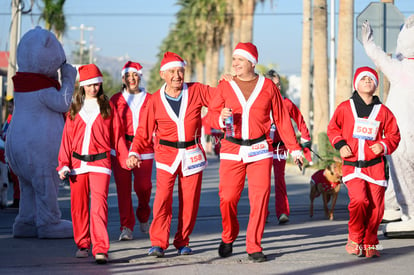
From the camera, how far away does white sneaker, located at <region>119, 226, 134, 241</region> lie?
36.2 ft

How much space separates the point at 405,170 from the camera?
11.0m

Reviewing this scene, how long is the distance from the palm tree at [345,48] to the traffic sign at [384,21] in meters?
8.30

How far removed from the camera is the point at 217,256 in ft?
31.1

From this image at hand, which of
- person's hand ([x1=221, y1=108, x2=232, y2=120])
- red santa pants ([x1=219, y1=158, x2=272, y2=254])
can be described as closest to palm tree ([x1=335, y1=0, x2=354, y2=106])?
red santa pants ([x1=219, y1=158, x2=272, y2=254])

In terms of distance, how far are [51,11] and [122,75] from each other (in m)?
36.8

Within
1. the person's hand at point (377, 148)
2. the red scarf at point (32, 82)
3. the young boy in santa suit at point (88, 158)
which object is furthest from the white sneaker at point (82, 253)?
the person's hand at point (377, 148)

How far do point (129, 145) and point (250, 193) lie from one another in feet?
8.71

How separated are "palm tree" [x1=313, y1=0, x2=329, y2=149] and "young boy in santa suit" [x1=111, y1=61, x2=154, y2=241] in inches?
712

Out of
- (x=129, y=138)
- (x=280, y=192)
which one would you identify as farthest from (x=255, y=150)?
(x=280, y=192)

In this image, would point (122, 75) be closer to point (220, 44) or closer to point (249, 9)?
point (249, 9)

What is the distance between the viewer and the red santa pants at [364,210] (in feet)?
30.9

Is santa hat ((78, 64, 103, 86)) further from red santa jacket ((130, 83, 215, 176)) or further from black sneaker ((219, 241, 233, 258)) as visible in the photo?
black sneaker ((219, 241, 233, 258))

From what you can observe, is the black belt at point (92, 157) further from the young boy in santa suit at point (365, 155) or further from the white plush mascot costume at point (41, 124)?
the young boy in santa suit at point (365, 155)

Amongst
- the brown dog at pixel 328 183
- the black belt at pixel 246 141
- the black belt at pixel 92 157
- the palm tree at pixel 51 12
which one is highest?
the palm tree at pixel 51 12
